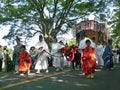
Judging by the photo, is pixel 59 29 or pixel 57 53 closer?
pixel 57 53

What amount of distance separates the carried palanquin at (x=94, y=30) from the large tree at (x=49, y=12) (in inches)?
189

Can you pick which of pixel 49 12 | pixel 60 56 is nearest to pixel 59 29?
pixel 49 12

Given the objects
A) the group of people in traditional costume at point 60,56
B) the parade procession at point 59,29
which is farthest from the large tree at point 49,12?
the group of people in traditional costume at point 60,56

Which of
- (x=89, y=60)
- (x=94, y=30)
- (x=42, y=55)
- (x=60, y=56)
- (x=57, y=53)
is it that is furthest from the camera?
(x=94, y=30)

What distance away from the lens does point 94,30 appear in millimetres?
34156

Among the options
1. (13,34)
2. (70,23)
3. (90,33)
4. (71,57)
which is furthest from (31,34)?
(71,57)

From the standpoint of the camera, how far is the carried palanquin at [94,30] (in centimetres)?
3379

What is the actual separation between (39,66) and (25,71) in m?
3.31

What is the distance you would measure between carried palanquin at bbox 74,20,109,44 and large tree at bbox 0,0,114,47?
189 inches

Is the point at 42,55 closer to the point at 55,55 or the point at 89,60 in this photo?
the point at 55,55

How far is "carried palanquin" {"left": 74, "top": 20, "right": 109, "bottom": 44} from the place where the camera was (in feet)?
111

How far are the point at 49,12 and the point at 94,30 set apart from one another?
10.7 meters

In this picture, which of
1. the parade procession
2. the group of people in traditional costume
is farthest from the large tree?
the group of people in traditional costume

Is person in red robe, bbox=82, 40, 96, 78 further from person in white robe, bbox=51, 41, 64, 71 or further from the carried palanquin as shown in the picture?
the carried palanquin
